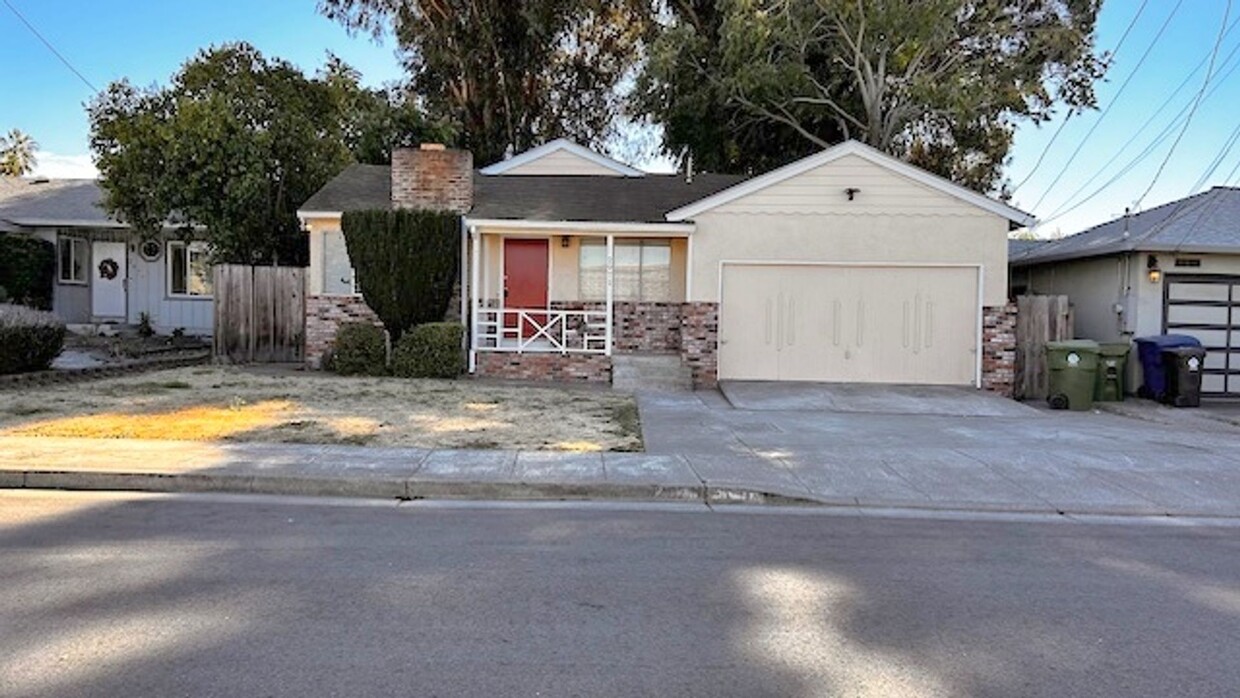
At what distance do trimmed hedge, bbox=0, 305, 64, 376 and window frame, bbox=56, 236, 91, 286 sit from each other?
10.1 m

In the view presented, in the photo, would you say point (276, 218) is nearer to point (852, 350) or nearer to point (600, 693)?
point (852, 350)

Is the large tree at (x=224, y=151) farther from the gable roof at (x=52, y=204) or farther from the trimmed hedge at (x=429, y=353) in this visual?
the trimmed hedge at (x=429, y=353)

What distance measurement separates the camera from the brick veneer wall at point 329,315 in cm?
1717

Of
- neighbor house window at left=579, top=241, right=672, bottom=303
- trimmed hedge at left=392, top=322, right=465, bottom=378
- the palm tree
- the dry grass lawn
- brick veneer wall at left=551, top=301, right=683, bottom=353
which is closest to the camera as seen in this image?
the dry grass lawn

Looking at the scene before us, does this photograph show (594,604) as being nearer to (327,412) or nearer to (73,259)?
(327,412)

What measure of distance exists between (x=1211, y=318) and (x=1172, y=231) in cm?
172

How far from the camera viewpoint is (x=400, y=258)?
Result: 16.0m

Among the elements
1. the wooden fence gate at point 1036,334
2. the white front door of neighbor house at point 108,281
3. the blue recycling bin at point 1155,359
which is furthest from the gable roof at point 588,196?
the white front door of neighbor house at point 108,281

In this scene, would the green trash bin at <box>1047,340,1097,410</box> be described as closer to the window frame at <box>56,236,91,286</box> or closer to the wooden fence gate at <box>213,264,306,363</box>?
the wooden fence gate at <box>213,264,306,363</box>

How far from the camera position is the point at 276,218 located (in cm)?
2039

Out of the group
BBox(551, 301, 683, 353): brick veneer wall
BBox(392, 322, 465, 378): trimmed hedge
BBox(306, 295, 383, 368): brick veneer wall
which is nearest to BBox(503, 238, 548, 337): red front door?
BBox(551, 301, 683, 353): brick veneer wall

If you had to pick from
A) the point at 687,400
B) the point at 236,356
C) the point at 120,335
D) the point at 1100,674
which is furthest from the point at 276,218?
the point at 1100,674

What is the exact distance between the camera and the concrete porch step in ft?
51.3

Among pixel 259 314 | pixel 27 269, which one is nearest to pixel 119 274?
pixel 27 269
